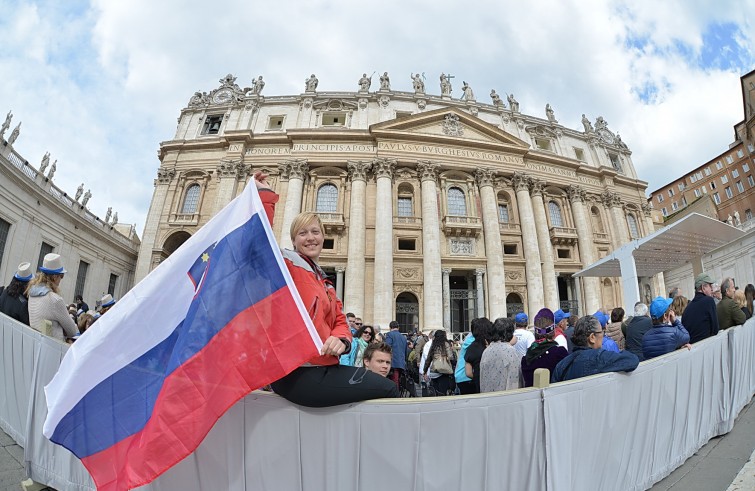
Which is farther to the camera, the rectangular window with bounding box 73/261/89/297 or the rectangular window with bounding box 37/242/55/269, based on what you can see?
the rectangular window with bounding box 73/261/89/297

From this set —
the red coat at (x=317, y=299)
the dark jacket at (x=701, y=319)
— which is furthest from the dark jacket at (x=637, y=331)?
the red coat at (x=317, y=299)

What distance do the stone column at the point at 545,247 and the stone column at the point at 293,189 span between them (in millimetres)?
16475

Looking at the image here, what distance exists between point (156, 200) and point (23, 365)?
24.6 m

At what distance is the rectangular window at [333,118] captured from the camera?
27531 millimetres

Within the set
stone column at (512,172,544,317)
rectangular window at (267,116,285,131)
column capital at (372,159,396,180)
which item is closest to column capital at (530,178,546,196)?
stone column at (512,172,544,317)

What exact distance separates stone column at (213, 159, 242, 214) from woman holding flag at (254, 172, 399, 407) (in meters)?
23.5

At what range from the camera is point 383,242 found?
2236 centimetres

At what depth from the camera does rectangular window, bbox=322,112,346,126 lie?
27.5 metres

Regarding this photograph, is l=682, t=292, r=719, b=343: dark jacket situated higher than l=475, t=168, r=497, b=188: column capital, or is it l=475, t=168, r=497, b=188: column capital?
l=475, t=168, r=497, b=188: column capital

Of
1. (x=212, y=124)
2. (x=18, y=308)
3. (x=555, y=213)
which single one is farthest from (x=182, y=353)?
(x=212, y=124)

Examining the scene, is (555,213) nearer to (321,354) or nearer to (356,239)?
(356,239)

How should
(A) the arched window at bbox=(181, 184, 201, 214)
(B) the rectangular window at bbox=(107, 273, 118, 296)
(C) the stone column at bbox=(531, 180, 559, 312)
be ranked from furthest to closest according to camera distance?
(A) the arched window at bbox=(181, 184, 201, 214)
(B) the rectangular window at bbox=(107, 273, 118, 296)
(C) the stone column at bbox=(531, 180, 559, 312)

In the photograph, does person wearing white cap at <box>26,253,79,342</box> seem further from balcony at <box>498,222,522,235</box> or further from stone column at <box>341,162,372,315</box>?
balcony at <box>498,222,522,235</box>

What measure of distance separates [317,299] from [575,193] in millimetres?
29954
